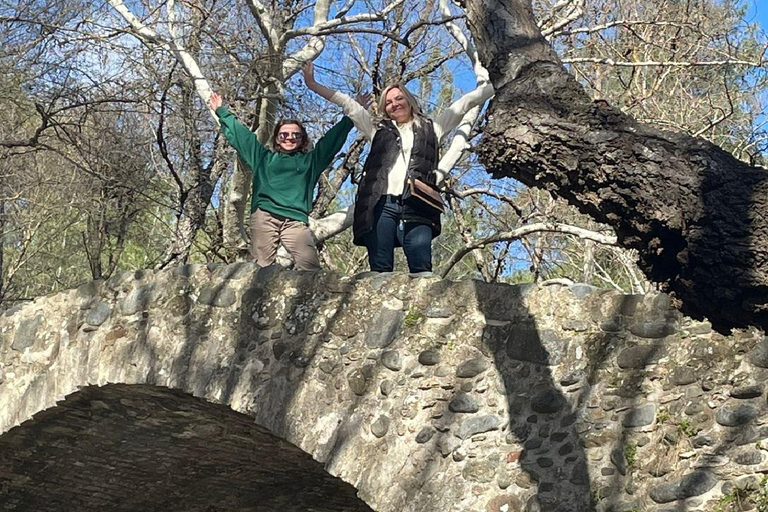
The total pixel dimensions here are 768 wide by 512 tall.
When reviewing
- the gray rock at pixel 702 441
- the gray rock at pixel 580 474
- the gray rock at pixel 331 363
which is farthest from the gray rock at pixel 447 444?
the gray rock at pixel 702 441

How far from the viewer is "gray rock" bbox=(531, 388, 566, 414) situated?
4504mm

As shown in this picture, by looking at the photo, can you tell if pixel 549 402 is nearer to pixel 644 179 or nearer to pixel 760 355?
pixel 760 355

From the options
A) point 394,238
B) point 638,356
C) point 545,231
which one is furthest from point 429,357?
point 545,231

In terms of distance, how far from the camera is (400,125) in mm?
5418

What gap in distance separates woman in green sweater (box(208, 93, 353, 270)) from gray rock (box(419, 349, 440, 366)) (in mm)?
1093

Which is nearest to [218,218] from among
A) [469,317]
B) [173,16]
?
[173,16]

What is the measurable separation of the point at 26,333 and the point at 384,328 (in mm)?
2449

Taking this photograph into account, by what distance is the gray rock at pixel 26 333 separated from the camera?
20.4 feet

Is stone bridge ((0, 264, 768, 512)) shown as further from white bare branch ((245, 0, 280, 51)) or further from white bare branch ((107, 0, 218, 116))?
white bare branch ((245, 0, 280, 51))

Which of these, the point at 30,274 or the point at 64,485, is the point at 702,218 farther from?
the point at 30,274

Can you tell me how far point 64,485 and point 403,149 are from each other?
3770 millimetres

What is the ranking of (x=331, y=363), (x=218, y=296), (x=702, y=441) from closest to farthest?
(x=702, y=441) < (x=331, y=363) < (x=218, y=296)

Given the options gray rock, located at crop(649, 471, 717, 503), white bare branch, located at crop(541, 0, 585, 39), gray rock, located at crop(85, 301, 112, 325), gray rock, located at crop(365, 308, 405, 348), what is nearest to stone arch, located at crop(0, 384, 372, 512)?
gray rock, located at crop(85, 301, 112, 325)

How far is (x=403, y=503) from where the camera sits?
4.65m
